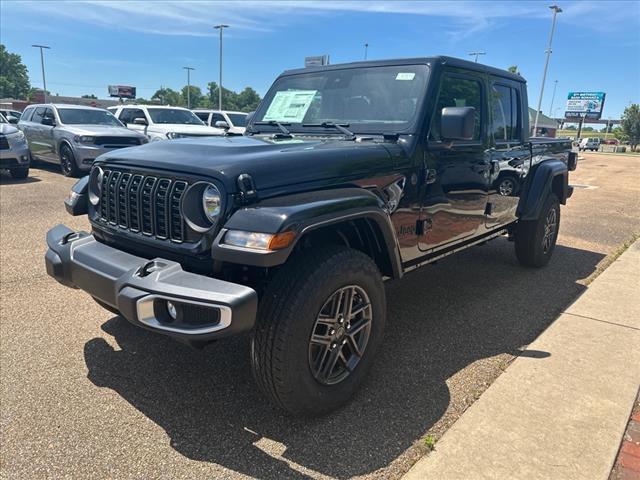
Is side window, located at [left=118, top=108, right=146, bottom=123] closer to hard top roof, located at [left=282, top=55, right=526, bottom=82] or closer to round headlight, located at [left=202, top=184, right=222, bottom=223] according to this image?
hard top roof, located at [left=282, top=55, right=526, bottom=82]

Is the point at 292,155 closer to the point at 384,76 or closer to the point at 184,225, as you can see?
the point at 184,225

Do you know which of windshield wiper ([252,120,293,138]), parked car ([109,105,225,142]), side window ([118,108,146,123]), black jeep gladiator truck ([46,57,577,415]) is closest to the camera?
black jeep gladiator truck ([46,57,577,415])

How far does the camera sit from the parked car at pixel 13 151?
990 centimetres

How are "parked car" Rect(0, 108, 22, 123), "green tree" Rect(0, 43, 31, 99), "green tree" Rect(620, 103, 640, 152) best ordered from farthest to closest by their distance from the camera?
"green tree" Rect(0, 43, 31, 99) → "green tree" Rect(620, 103, 640, 152) → "parked car" Rect(0, 108, 22, 123)

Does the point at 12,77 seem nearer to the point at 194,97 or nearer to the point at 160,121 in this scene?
the point at 194,97

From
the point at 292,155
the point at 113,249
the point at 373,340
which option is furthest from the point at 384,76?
the point at 113,249

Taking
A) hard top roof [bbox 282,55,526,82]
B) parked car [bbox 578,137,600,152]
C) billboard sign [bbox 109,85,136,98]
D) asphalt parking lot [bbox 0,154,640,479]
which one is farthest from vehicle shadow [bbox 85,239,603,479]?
billboard sign [bbox 109,85,136,98]

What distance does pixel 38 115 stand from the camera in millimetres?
11953

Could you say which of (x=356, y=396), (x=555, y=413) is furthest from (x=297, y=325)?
(x=555, y=413)

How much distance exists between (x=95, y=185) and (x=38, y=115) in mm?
10719

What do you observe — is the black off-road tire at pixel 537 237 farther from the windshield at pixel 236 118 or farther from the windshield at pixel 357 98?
the windshield at pixel 236 118

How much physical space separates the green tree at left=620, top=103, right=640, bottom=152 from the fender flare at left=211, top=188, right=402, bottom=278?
244ft

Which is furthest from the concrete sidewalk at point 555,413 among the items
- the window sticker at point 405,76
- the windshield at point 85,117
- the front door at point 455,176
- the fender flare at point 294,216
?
the windshield at point 85,117

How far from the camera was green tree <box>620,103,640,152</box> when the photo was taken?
209 feet
